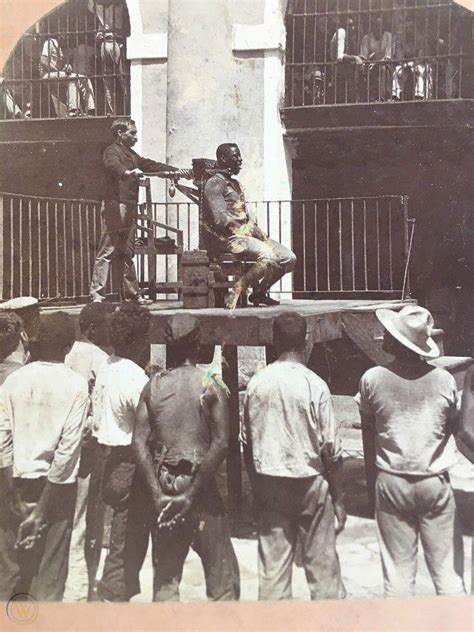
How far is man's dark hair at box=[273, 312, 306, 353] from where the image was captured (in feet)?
16.3

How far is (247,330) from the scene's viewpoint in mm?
6238

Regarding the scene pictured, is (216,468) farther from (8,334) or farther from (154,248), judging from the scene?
(154,248)

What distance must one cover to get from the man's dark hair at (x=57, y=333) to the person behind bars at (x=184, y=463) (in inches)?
58.3

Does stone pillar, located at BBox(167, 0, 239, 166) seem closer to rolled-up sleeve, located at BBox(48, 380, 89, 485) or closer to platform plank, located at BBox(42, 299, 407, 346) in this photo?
platform plank, located at BBox(42, 299, 407, 346)

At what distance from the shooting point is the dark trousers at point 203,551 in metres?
5.00

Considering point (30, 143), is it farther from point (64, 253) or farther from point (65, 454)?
point (65, 454)

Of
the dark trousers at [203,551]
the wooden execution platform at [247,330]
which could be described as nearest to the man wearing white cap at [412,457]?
the dark trousers at [203,551]

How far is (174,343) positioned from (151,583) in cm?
152

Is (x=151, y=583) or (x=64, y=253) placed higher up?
(x=64, y=253)

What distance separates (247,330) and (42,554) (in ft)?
7.03

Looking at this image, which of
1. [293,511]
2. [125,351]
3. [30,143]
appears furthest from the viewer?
[30,143]

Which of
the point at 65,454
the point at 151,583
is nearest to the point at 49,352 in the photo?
the point at 65,454

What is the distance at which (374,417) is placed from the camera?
5121mm

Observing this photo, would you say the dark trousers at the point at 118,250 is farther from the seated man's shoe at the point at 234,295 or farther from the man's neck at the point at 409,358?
the man's neck at the point at 409,358
